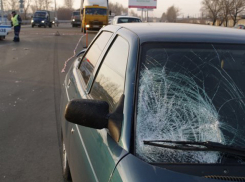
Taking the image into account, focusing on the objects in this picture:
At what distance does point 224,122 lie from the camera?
213 cm

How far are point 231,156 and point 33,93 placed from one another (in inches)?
263

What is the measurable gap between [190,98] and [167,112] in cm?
20

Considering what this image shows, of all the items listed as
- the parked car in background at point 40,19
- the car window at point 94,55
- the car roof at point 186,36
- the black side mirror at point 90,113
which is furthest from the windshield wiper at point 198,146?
the parked car in background at point 40,19

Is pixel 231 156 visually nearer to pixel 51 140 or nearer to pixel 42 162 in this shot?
pixel 42 162

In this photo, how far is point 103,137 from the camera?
2.15 metres

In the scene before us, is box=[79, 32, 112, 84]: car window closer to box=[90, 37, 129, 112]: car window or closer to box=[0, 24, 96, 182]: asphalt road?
box=[90, 37, 129, 112]: car window

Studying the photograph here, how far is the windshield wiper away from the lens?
1.89 metres

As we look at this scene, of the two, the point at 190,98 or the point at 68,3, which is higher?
the point at 68,3

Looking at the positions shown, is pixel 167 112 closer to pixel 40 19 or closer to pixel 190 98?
pixel 190 98

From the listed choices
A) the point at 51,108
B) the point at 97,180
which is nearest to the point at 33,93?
the point at 51,108

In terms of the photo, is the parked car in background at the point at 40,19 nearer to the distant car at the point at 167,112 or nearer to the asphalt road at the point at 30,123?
the asphalt road at the point at 30,123

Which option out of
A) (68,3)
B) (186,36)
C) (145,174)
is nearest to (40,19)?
(186,36)

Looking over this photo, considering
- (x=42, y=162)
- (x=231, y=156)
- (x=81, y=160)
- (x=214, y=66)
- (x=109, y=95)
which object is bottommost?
(x=42, y=162)

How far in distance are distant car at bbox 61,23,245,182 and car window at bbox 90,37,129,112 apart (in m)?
0.01
